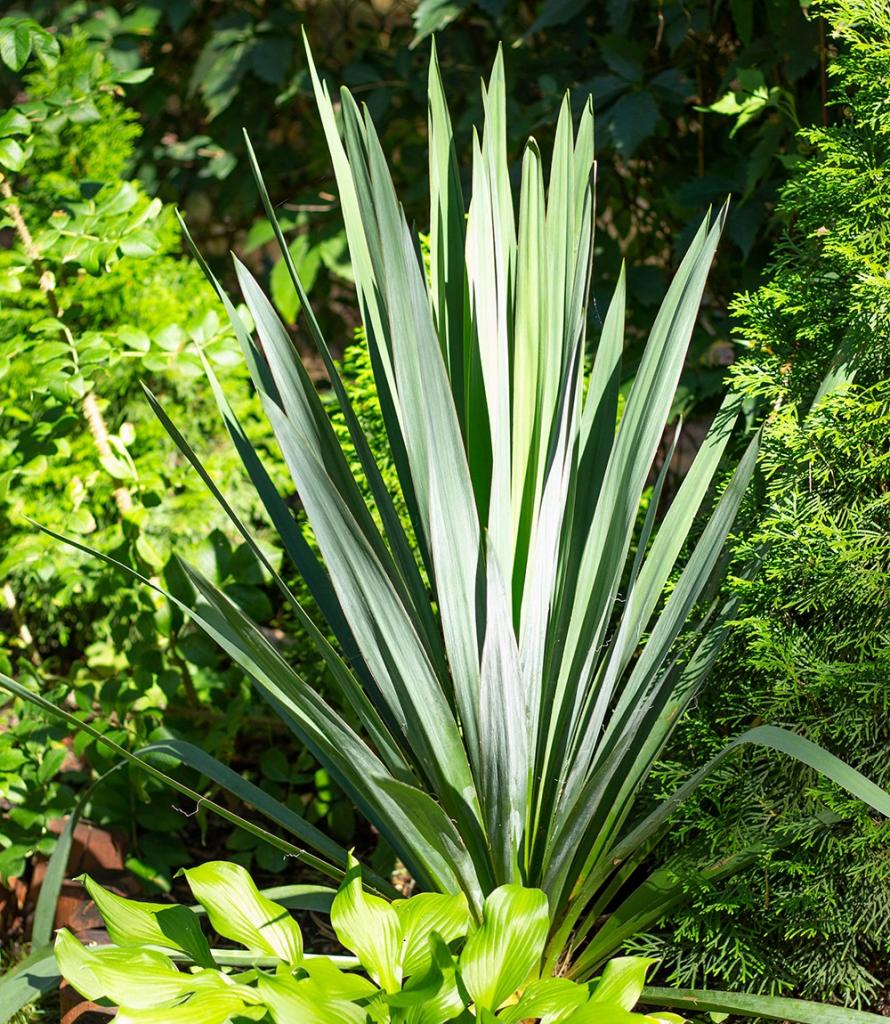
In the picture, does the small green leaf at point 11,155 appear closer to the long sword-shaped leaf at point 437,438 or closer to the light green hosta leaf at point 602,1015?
the long sword-shaped leaf at point 437,438

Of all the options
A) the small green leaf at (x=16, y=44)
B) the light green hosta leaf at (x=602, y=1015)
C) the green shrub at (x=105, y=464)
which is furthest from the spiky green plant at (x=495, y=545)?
the small green leaf at (x=16, y=44)

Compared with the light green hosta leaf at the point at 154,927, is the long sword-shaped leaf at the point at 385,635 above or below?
above

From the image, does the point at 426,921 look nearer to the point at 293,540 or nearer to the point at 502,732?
the point at 502,732

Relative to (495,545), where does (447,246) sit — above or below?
above

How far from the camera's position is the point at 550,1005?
962 millimetres

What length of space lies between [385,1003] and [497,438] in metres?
0.61

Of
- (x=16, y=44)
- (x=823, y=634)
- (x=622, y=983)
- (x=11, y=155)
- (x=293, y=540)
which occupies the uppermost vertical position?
(x=16, y=44)

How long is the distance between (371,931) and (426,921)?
6 centimetres

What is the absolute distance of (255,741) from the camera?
2.27 meters

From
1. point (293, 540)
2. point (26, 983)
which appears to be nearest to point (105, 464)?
point (293, 540)

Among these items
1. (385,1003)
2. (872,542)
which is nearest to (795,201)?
(872,542)

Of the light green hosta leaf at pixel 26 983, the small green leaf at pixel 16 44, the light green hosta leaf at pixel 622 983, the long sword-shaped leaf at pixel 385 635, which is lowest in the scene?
the light green hosta leaf at pixel 26 983

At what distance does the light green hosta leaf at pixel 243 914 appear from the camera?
3.49 feet

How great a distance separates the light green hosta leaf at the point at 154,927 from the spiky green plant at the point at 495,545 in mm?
118
